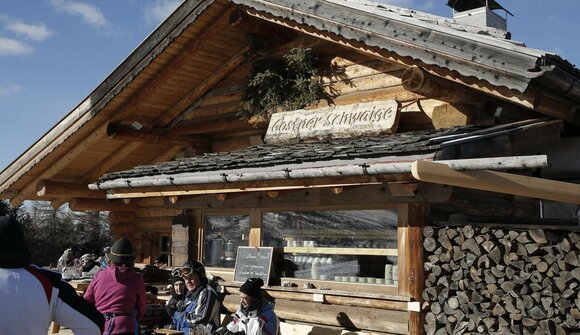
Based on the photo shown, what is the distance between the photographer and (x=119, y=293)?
6.34 metres

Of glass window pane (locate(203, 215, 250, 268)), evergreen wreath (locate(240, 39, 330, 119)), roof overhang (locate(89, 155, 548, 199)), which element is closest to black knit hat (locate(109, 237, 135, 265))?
roof overhang (locate(89, 155, 548, 199))

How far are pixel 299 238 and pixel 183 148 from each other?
15.0ft

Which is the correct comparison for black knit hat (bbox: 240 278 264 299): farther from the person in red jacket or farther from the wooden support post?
the person in red jacket

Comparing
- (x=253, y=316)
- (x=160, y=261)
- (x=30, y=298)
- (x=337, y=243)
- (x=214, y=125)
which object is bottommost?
(x=253, y=316)

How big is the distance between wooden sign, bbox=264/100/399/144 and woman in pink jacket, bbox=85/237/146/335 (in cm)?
361

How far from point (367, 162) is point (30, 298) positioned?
168 inches

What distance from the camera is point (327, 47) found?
993 cm

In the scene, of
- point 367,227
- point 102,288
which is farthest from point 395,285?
point 102,288

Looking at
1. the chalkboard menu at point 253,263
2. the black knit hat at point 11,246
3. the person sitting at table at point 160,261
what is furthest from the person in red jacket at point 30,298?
the person sitting at table at point 160,261

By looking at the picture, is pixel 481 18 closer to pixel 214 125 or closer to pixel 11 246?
pixel 214 125

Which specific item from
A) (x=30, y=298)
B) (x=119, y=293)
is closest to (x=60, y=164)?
(x=119, y=293)

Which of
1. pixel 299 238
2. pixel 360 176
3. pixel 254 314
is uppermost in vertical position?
pixel 360 176

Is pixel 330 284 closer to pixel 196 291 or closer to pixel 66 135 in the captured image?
pixel 196 291

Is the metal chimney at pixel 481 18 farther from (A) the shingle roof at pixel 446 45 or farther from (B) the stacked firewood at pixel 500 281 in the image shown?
(B) the stacked firewood at pixel 500 281
